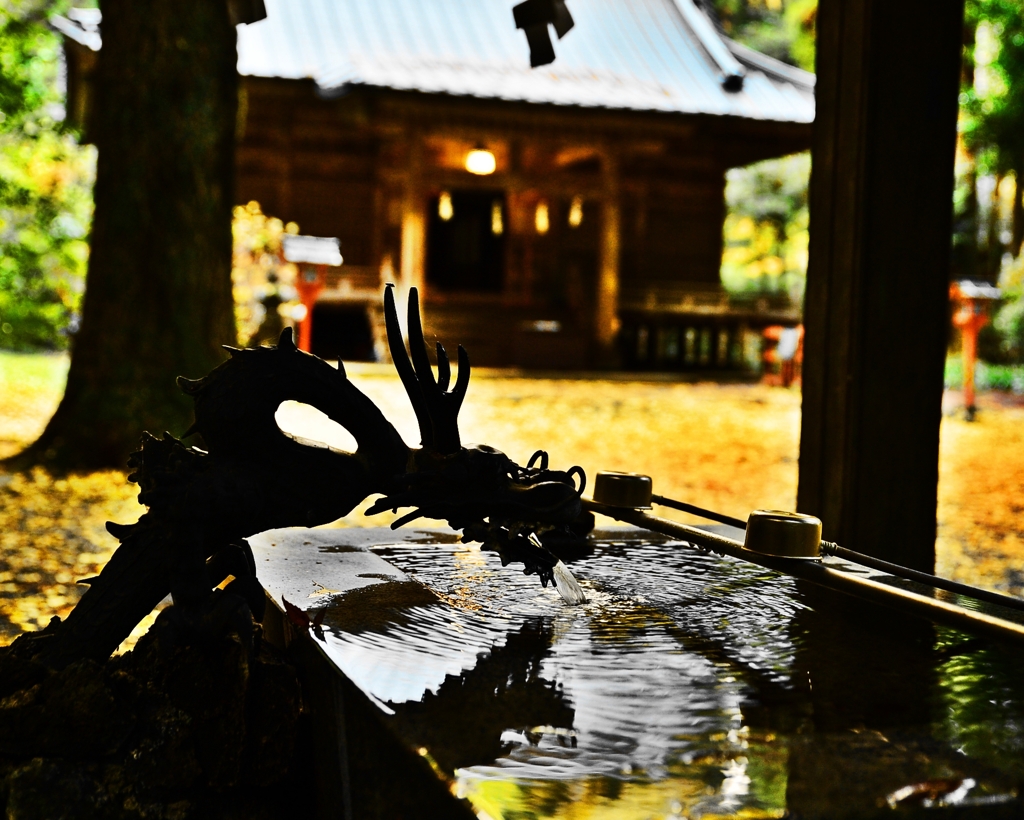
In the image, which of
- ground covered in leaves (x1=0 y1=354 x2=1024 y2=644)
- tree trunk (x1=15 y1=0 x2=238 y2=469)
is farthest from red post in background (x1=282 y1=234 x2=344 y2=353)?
tree trunk (x1=15 y1=0 x2=238 y2=469)

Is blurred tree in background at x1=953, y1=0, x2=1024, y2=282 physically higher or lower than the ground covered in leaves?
higher

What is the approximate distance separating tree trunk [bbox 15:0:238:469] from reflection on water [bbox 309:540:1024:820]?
5326mm

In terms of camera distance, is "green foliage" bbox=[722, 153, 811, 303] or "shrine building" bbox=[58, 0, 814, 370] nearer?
"shrine building" bbox=[58, 0, 814, 370]

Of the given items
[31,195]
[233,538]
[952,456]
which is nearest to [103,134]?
[31,195]

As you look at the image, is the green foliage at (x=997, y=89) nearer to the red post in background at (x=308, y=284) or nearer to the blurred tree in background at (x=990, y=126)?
the blurred tree in background at (x=990, y=126)

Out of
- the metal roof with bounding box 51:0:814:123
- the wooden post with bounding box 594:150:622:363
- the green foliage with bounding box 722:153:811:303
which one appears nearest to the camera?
the metal roof with bounding box 51:0:814:123

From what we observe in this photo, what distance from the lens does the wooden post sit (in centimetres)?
1584

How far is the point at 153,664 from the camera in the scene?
5.32ft

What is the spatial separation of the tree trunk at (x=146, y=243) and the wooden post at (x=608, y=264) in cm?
945

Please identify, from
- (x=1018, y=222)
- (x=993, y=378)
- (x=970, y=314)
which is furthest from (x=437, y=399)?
(x=1018, y=222)

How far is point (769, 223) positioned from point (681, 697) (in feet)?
94.7

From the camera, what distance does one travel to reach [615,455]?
8688 mm

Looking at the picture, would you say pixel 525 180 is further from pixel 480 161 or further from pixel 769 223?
pixel 769 223

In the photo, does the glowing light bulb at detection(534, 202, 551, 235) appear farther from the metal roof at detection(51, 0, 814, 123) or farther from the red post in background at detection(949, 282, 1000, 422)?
the red post in background at detection(949, 282, 1000, 422)
